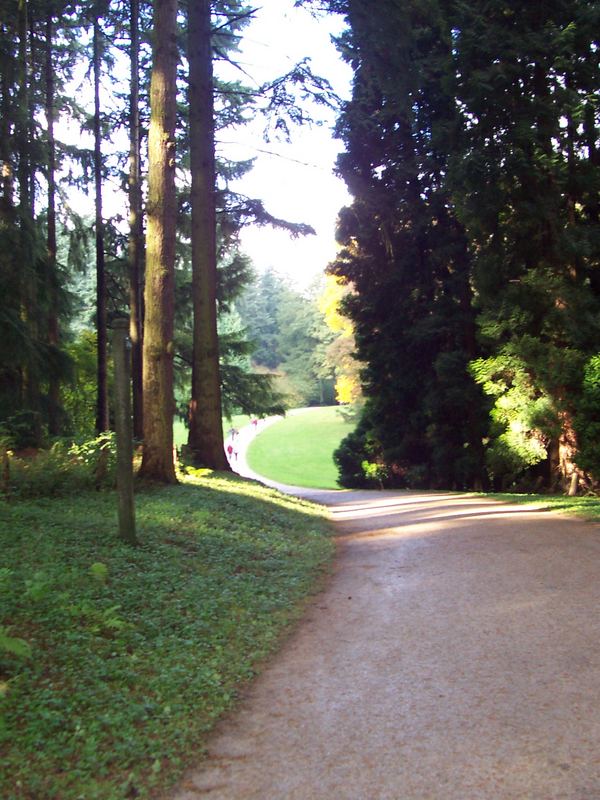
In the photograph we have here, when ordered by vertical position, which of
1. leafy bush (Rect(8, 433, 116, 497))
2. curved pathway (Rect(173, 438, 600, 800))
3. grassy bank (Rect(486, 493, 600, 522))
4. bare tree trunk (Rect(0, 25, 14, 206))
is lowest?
curved pathway (Rect(173, 438, 600, 800))

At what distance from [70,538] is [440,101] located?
16.7m

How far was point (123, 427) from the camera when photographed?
659 centimetres

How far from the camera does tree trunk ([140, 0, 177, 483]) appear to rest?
11.2 m

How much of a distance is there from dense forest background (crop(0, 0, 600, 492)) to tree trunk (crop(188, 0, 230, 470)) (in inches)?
1.7

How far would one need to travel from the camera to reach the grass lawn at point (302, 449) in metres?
46.4

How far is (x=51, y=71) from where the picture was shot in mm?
19500

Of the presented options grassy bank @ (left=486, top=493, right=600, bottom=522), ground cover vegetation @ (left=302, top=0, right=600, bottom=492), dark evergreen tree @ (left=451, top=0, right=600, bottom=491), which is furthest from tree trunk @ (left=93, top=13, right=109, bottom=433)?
grassy bank @ (left=486, top=493, right=600, bottom=522)

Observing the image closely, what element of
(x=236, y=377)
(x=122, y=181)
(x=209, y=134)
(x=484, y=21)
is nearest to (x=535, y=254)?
(x=484, y=21)

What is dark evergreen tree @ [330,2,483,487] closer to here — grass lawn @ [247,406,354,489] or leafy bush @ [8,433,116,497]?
leafy bush @ [8,433,116,497]

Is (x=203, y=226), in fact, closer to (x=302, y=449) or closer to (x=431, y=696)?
(x=431, y=696)

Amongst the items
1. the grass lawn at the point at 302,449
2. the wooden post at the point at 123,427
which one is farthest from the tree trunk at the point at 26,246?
the grass lawn at the point at 302,449

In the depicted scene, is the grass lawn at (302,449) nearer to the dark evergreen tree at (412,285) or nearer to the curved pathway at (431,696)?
the dark evergreen tree at (412,285)

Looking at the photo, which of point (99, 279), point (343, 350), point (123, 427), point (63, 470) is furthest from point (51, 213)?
point (343, 350)

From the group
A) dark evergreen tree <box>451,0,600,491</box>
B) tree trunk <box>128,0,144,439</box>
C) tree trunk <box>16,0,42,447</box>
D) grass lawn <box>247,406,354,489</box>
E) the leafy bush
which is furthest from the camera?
grass lawn <box>247,406,354,489</box>
